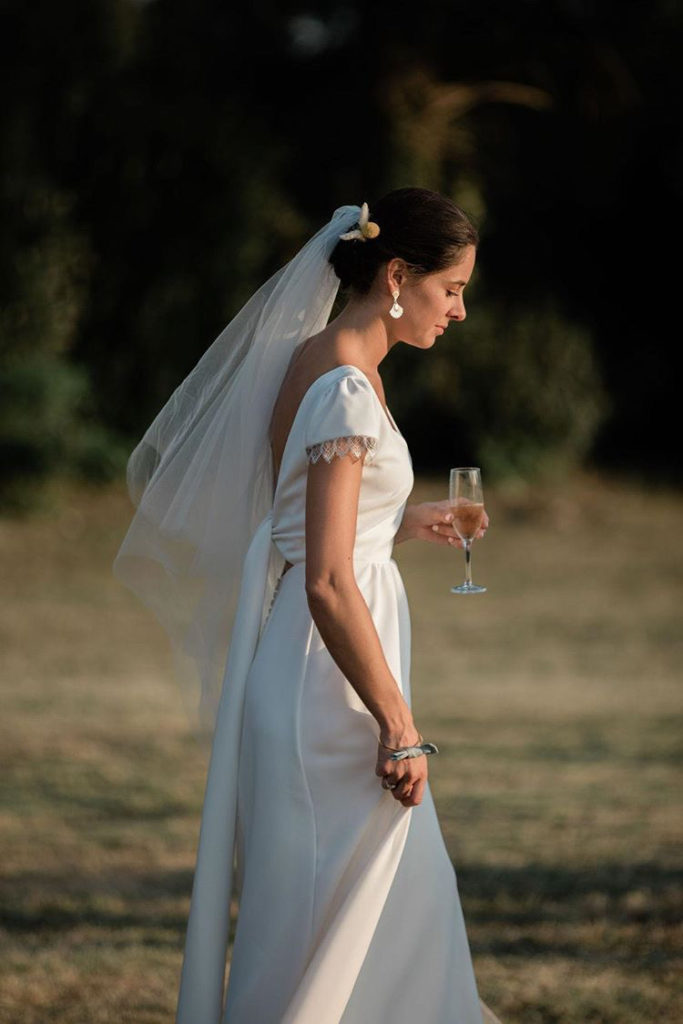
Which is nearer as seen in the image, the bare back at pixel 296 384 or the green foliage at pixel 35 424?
the bare back at pixel 296 384

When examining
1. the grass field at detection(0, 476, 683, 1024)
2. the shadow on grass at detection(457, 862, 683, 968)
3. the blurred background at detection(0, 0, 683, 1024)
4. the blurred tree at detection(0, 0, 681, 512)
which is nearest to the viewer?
the grass field at detection(0, 476, 683, 1024)

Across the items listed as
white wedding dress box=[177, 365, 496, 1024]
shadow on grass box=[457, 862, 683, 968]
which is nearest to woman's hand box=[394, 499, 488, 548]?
white wedding dress box=[177, 365, 496, 1024]

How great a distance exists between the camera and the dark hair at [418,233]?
2551 millimetres

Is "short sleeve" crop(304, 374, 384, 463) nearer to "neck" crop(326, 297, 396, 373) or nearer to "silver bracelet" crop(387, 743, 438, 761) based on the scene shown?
"neck" crop(326, 297, 396, 373)

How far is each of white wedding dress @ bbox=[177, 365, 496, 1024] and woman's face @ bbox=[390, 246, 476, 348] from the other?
165 mm

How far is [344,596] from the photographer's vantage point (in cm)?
240

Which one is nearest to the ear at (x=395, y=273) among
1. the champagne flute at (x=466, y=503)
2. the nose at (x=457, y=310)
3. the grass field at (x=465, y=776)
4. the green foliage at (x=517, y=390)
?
the nose at (x=457, y=310)

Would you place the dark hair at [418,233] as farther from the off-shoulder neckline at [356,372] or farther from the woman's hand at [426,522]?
the woman's hand at [426,522]

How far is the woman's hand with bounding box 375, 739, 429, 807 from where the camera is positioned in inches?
96.4

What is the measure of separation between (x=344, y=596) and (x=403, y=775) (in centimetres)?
32

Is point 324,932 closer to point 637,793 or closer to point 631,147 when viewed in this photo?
point 637,793

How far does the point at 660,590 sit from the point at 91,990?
31.0 ft

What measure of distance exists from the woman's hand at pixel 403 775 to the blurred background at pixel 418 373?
2576mm

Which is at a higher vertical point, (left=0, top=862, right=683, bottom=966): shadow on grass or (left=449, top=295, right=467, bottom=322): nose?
(left=449, top=295, right=467, bottom=322): nose
